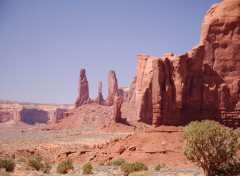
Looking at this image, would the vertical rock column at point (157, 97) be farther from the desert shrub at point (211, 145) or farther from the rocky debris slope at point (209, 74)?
the desert shrub at point (211, 145)

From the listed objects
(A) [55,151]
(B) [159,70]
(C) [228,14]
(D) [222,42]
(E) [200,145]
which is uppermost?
(C) [228,14]

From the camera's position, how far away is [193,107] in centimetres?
4447

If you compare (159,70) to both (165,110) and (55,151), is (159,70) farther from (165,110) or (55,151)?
(55,151)

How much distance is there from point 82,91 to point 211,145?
331ft

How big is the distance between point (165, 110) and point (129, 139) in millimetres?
4947

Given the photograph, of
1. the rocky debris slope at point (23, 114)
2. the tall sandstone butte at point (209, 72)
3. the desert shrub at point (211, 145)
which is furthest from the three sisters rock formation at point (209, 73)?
the rocky debris slope at point (23, 114)

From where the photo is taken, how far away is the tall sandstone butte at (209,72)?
41312mm

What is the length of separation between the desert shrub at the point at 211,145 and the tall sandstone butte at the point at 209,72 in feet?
58.0

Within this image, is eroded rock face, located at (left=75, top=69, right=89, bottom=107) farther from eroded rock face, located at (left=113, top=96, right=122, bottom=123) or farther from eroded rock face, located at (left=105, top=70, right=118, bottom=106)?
eroded rock face, located at (left=113, top=96, right=122, bottom=123)

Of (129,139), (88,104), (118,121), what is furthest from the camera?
(88,104)

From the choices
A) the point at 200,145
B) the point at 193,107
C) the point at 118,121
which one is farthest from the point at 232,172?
the point at 118,121

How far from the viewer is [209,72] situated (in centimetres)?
4622

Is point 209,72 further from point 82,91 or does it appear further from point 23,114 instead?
point 23,114

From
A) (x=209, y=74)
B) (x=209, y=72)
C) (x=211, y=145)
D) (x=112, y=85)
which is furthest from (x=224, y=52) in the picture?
(x=112, y=85)
